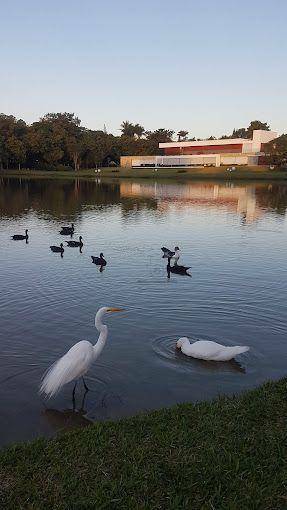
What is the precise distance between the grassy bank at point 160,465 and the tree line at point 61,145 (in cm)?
9350

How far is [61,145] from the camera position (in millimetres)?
112812

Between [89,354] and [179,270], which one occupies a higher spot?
[89,354]

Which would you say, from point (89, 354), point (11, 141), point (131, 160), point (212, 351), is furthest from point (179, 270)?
point (131, 160)

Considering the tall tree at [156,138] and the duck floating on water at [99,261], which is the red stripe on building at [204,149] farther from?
the duck floating on water at [99,261]

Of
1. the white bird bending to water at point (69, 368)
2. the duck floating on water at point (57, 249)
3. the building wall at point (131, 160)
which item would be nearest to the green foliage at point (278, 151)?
the building wall at point (131, 160)

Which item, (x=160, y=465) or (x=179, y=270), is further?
(x=179, y=270)

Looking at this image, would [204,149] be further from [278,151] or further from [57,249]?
[57,249]

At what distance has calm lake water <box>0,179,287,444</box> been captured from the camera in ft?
28.2

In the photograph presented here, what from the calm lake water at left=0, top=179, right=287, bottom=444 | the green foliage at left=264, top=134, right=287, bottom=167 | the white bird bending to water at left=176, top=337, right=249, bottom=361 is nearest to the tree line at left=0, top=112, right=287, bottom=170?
the green foliage at left=264, top=134, right=287, bottom=167

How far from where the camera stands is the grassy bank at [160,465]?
4891 mm

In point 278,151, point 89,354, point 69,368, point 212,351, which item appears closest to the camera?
point 69,368

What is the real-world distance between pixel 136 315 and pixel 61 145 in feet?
346

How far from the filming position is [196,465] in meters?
5.42

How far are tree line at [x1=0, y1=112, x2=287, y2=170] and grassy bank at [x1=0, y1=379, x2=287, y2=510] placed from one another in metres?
93.5
